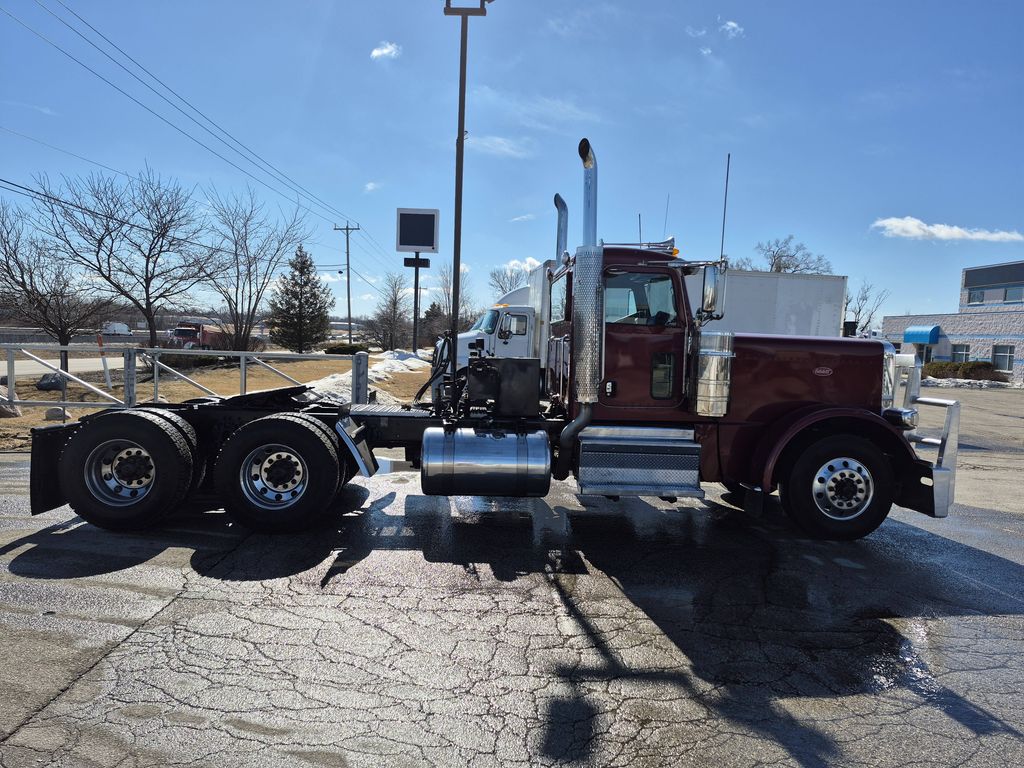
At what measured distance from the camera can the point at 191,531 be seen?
18.4ft

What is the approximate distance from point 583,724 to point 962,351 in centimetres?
5238

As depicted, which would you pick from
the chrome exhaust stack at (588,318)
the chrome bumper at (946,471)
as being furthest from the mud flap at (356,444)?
the chrome bumper at (946,471)

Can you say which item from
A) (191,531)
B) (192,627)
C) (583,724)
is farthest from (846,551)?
(191,531)

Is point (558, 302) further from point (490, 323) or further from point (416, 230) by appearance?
point (490, 323)

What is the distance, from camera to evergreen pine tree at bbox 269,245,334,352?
36.2 m

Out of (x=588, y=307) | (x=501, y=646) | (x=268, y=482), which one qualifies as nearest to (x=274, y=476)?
(x=268, y=482)

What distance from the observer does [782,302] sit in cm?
1527

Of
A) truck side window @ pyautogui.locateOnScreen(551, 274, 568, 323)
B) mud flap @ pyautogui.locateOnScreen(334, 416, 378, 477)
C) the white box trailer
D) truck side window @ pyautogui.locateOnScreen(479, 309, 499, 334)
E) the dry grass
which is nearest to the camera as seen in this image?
mud flap @ pyautogui.locateOnScreen(334, 416, 378, 477)

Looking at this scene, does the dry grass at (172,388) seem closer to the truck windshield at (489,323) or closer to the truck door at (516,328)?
the truck windshield at (489,323)

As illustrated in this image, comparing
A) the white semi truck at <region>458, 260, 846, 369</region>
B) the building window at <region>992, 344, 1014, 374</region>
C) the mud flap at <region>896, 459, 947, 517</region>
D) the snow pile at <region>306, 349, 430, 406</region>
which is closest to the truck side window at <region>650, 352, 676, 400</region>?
the mud flap at <region>896, 459, 947, 517</region>

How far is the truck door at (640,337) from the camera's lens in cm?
588

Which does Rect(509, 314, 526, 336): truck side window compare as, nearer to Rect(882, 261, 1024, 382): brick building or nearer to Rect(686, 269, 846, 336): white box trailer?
Rect(686, 269, 846, 336): white box trailer

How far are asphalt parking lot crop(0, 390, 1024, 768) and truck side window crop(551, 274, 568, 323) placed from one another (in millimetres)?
2202

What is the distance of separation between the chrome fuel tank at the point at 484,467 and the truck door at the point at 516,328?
8.29 metres
